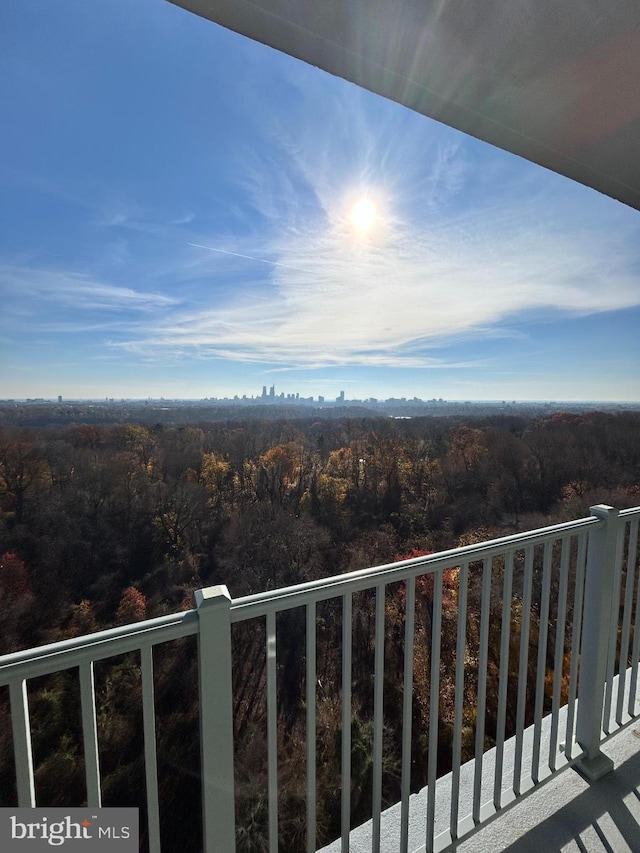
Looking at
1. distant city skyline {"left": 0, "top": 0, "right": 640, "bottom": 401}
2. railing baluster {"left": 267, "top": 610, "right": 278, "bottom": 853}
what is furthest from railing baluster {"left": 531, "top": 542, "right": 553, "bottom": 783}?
distant city skyline {"left": 0, "top": 0, "right": 640, "bottom": 401}

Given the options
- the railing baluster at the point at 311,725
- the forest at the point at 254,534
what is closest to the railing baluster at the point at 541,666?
the railing baluster at the point at 311,725

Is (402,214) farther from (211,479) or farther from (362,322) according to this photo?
(211,479)

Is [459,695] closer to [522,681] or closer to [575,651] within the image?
[522,681]

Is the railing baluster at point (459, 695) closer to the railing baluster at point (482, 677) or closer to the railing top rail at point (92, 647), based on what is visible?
the railing baluster at point (482, 677)

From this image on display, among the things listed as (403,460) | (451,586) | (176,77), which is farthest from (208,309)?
(451,586)

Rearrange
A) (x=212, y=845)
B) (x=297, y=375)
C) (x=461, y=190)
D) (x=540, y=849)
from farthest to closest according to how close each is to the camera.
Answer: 1. (x=297, y=375)
2. (x=461, y=190)
3. (x=540, y=849)
4. (x=212, y=845)

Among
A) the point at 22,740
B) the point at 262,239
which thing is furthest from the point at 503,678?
the point at 262,239

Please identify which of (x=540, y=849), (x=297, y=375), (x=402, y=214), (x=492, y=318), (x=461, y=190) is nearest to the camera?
(x=540, y=849)
